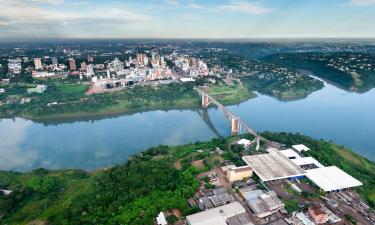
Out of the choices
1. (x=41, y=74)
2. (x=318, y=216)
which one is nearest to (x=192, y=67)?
(x=41, y=74)

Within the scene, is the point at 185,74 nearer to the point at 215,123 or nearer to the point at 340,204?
the point at 215,123

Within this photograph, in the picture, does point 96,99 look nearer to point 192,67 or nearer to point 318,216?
point 192,67

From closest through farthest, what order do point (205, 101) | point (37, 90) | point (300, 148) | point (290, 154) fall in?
point (290, 154), point (300, 148), point (205, 101), point (37, 90)

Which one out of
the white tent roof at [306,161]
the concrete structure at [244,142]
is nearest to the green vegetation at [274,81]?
the concrete structure at [244,142]

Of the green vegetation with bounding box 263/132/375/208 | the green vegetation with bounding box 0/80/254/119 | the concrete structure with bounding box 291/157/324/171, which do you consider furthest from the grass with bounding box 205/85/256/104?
the concrete structure with bounding box 291/157/324/171

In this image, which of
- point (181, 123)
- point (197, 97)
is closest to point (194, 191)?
point (181, 123)
